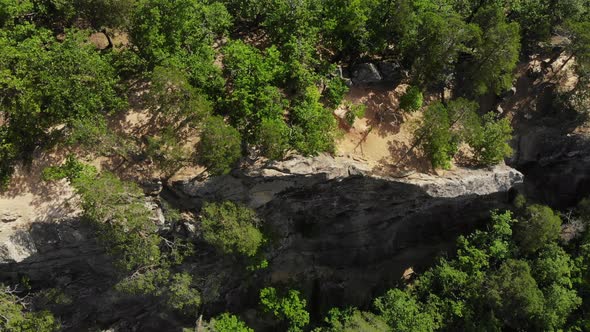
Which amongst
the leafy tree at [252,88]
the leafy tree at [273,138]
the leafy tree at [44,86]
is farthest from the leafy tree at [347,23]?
the leafy tree at [44,86]

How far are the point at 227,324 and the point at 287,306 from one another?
461 cm

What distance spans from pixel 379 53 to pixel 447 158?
370 inches

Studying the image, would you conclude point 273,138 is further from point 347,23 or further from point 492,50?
point 492,50

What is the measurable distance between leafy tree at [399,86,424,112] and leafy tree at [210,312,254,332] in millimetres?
20141

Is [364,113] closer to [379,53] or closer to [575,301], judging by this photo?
[379,53]

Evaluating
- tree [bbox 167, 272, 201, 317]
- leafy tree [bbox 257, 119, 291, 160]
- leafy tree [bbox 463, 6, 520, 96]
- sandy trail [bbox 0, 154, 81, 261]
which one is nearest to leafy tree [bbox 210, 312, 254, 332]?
tree [bbox 167, 272, 201, 317]

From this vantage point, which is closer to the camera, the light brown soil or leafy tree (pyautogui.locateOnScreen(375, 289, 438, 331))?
the light brown soil

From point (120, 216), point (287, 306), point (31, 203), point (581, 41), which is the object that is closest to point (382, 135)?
point (287, 306)

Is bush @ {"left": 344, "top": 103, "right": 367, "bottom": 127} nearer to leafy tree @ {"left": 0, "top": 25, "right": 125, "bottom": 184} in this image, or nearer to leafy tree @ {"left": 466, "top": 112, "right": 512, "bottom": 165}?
leafy tree @ {"left": 466, "top": 112, "right": 512, "bottom": 165}

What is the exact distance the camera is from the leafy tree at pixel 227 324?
3042cm

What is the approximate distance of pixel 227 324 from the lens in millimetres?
30781

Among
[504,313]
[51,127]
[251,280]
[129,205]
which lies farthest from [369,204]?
[51,127]

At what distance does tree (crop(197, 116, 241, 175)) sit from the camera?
2342 cm

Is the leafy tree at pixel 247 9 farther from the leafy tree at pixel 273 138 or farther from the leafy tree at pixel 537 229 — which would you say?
the leafy tree at pixel 537 229
